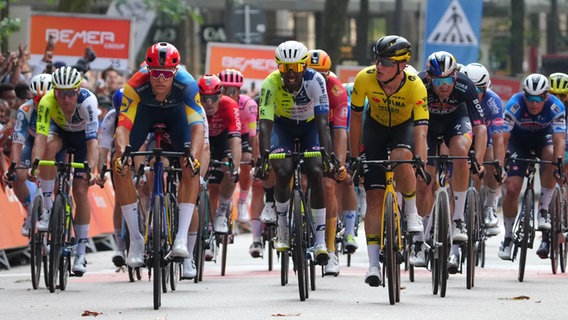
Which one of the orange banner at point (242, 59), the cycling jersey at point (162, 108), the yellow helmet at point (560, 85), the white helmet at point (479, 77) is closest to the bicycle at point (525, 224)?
the white helmet at point (479, 77)

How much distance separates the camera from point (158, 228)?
1294cm

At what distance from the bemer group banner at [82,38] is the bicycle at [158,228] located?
1562 centimetres

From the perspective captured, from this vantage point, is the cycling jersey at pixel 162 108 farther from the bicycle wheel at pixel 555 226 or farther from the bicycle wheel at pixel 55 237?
the bicycle wheel at pixel 555 226

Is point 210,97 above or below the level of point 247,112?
above

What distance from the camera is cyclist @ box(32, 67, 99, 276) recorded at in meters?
15.5

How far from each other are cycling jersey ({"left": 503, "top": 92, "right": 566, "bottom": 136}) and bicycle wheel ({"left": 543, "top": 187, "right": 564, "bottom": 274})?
709mm

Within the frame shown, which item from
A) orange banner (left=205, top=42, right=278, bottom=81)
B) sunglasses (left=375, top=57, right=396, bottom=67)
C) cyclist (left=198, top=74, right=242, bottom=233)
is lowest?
cyclist (left=198, top=74, right=242, bottom=233)

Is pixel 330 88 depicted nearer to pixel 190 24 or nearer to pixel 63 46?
pixel 63 46

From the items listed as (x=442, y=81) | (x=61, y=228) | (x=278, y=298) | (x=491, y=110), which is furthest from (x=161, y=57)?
(x=491, y=110)

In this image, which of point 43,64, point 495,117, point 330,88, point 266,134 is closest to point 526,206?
point 495,117

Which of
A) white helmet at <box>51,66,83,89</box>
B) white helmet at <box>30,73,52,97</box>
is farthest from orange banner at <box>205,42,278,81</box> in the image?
white helmet at <box>51,66,83,89</box>

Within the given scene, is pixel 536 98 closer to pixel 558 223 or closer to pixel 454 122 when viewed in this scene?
pixel 558 223

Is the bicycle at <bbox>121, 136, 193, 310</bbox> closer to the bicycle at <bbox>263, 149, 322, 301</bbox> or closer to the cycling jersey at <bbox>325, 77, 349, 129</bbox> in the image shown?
the bicycle at <bbox>263, 149, 322, 301</bbox>

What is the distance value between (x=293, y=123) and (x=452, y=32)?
13.8 m
